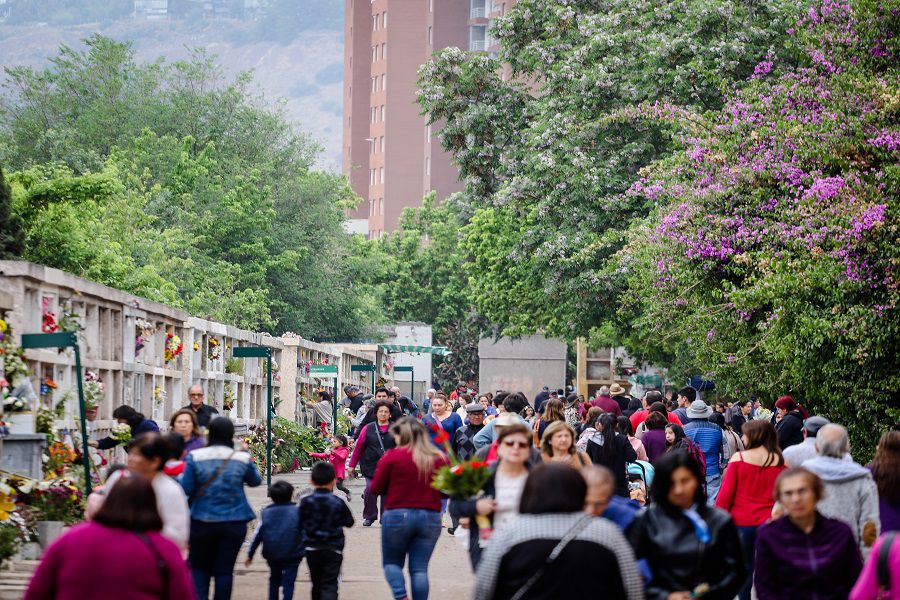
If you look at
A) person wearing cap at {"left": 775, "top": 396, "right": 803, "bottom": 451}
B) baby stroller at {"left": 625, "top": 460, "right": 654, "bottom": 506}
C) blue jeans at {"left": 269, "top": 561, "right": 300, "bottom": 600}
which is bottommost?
blue jeans at {"left": 269, "top": 561, "right": 300, "bottom": 600}

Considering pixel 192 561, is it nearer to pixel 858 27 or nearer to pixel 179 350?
pixel 179 350

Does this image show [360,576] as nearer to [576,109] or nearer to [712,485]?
[712,485]

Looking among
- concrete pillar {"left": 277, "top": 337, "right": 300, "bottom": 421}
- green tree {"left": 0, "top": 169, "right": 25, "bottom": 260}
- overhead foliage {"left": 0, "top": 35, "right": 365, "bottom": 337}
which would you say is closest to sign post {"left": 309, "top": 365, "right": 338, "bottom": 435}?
concrete pillar {"left": 277, "top": 337, "right": 300, "bottom": 421}

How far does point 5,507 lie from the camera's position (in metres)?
12.7

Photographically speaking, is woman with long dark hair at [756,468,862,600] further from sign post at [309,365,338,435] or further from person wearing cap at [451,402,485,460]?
sign post at [309,365,338,435]

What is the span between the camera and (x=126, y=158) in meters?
56.8

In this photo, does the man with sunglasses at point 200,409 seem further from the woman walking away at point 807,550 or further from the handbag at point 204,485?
the woman walking away at point 807,550

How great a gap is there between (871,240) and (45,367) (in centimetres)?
927

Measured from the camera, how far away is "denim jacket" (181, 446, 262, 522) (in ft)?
33.0

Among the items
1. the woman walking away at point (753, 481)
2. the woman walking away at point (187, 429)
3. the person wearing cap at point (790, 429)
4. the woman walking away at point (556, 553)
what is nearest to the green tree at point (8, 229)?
the person wearing cap at point (790, 429)

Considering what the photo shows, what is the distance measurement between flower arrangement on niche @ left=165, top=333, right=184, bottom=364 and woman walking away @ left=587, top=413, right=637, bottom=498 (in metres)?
7.43

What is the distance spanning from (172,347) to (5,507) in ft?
23.7

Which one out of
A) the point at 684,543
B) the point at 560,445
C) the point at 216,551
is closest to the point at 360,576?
the point at 216,551

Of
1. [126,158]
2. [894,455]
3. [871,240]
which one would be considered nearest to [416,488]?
[894,455]
